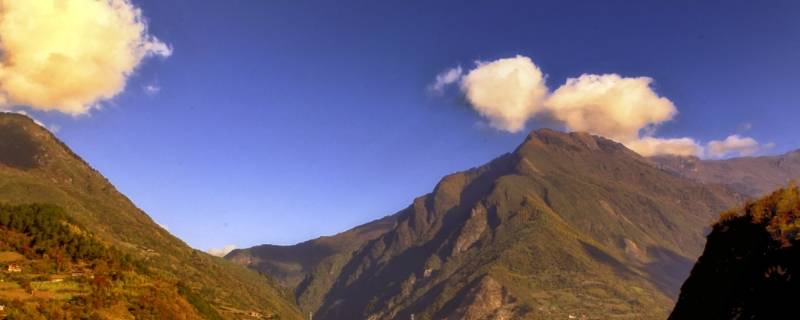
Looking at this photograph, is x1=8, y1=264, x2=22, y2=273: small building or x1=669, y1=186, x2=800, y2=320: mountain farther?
x1=8, y1=264, x2=22, y2=273: small building

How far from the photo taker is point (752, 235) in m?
32.9

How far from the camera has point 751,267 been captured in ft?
101

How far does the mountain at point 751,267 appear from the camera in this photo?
27094 millimetres

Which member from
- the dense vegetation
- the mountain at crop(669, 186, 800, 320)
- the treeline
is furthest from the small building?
the mountain at crop(669, 186, 800, 320)

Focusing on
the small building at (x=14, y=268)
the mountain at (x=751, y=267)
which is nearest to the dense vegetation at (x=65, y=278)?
the small building at (x=14, y=268)

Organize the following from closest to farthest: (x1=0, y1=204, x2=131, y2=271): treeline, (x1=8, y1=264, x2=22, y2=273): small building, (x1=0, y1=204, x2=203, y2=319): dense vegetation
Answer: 1. (x1=0, y1=204, x2=203, y2=319): dense vegetation
2. (x1=8, y1=264, x2=22, y2=273): small building
3. (x1=0, y1=204, x2=131, y2=271): treeline

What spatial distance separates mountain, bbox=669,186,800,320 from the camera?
27.1m

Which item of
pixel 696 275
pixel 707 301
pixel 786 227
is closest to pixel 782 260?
pixel 786 227

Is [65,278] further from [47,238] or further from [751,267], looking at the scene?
[751,267]

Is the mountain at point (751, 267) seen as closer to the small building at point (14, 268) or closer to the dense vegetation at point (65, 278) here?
the dense vegetation at point (65, 278)

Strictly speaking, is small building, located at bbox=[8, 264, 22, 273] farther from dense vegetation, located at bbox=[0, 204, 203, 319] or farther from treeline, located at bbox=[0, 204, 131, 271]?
treeline, located at bbox=[0, 204, 131, 271]

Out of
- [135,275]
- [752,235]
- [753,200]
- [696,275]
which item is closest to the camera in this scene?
[752,235]

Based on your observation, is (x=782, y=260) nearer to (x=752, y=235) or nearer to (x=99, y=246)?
(x=752, y=235)

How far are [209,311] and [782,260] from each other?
90.8 metres
